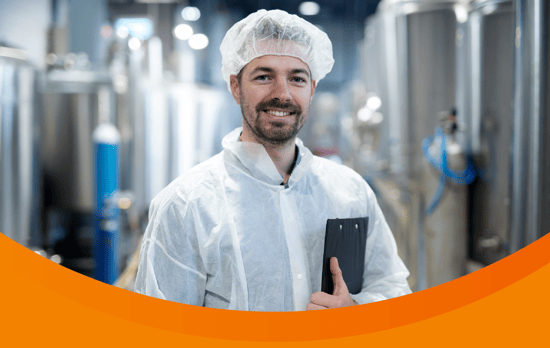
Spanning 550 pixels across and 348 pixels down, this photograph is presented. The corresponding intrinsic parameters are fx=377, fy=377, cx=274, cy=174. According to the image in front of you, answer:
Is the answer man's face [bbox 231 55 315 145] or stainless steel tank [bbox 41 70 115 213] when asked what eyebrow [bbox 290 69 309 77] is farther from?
stainless steel tank [bbox 41 70 115 213]

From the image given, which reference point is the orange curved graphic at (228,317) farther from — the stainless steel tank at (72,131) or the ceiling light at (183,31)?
the ceiling light at (183,31)

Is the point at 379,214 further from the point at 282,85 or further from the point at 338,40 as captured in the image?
the point at 338,40

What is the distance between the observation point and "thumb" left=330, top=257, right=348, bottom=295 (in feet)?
2.94

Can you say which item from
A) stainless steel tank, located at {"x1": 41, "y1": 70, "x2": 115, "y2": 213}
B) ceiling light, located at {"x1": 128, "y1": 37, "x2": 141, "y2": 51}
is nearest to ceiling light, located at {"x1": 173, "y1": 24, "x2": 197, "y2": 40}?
ceiling light, located at {"x1": 128, "y1": 37, "x2": 141, "y2": 51}

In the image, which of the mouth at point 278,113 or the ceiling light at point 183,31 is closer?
the mouth at point 278,113

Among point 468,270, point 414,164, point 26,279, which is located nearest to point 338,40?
point 414,164

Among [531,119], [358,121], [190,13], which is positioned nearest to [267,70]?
[531,119]

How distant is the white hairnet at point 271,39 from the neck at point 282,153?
18 cm

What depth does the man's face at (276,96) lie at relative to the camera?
866 millimetres

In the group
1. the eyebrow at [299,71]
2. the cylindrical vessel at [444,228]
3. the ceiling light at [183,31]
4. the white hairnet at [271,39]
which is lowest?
the cylindrical vessel at [444,228]

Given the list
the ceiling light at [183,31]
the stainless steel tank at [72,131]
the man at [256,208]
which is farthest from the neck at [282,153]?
the ceiling light at [183,31]

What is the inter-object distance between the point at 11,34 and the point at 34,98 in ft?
2.22

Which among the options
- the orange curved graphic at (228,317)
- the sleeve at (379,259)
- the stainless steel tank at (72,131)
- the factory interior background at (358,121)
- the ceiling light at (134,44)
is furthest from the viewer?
the ceiling light at (134,44)

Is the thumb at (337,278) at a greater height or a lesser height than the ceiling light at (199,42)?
lesser
